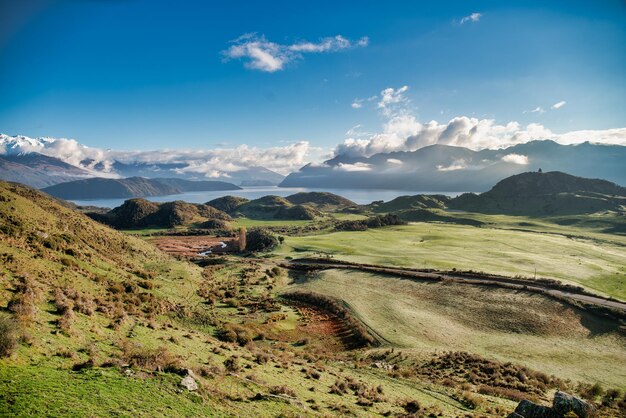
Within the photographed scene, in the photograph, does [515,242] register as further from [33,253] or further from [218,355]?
[33,253]

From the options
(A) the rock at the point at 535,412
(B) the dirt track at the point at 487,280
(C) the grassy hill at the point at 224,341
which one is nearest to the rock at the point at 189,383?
(C) the grassy hill at the point at 224,341

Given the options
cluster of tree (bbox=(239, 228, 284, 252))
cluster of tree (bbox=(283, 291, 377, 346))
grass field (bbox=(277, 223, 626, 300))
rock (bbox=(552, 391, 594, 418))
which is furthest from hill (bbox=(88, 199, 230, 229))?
rock (bbox=(552, 391, 594, 418))

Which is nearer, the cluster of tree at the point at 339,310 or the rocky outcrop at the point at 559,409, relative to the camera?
the rocky outcrop at the point at 559,409

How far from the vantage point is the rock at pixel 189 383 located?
15395 mm

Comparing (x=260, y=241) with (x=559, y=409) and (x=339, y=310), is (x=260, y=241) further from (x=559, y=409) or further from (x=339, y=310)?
(x=559, y=409)

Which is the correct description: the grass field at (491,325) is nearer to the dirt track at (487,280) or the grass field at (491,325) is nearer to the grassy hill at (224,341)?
the grassy hill at (224,341)

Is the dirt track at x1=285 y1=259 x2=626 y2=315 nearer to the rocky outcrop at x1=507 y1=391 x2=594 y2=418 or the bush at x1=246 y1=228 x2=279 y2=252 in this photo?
the bush at x1=246 y1=228 x2=279 y2=252

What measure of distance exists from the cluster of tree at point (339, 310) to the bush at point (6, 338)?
3207 cm

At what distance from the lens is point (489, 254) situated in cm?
8656

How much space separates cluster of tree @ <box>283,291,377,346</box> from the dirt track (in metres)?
17.6

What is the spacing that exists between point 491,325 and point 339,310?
67.2ft

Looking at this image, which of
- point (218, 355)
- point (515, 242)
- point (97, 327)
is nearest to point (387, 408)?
point (218, 355)

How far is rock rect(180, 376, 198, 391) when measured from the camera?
1540 cm

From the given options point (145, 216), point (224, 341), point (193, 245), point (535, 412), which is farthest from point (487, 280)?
point (145, 216)
